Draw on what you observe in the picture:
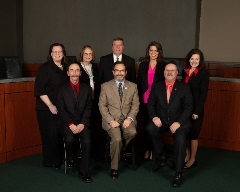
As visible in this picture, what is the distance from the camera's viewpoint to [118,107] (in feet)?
13.8

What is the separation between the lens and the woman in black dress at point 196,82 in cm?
422

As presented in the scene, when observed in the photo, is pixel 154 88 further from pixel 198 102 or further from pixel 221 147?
pixel 221 147

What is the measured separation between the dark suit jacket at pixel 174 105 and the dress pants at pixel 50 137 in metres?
1.16

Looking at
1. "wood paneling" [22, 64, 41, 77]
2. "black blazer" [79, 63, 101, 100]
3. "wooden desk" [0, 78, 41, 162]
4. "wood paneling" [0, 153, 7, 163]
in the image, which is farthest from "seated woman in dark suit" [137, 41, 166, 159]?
"wood paneling" [22, 64, 41, 77]

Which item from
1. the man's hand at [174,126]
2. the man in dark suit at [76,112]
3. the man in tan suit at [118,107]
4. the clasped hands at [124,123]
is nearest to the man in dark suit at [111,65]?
the man in tan suit at [118,107]

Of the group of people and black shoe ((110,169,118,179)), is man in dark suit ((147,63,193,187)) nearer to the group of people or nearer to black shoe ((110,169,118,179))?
the group of people

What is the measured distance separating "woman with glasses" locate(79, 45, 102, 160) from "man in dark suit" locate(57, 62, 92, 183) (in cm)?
26

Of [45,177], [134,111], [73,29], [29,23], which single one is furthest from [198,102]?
[29,23]

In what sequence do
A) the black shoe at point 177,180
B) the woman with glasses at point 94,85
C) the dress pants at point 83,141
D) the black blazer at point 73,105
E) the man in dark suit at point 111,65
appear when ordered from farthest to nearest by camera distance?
the man in dark suit at point 111,65 → the woman with glasses at point 94,85 → the black blazer at point 73,105 → the dress pants at point 83,141 → the black shoe at point 177,180

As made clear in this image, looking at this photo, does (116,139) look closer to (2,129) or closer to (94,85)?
(94,85)

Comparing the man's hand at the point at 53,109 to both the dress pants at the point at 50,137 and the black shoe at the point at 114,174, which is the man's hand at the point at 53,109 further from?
the black shoe at the point at 114,174

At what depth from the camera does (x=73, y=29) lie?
9.70 m

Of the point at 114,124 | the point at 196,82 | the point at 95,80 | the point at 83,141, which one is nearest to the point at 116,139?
the point at 114,124

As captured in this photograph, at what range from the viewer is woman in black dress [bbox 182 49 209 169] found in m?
4.22
